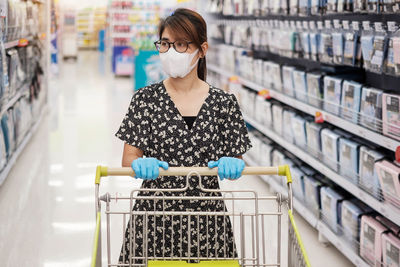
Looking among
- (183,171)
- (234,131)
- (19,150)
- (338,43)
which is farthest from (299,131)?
(19,150)

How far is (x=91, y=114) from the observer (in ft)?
30.5

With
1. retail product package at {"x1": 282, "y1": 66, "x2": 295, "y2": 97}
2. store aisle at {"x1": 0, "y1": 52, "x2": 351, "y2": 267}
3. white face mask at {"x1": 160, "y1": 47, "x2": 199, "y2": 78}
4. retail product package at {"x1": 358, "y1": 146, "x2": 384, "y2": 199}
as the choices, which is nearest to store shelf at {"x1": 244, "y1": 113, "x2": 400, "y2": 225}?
retail product package at {"x1": 358, "y1": 146, "x2": 384, "y2": 199}

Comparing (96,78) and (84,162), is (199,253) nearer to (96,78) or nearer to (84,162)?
(84,162)

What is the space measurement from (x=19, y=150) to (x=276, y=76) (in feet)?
9.39

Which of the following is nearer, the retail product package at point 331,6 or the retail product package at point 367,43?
the retail product package at point 367,43

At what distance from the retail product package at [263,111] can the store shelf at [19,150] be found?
2.49m

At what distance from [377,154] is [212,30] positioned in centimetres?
519

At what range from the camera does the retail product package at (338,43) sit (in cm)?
369

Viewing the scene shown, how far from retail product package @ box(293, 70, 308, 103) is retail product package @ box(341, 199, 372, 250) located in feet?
3.59

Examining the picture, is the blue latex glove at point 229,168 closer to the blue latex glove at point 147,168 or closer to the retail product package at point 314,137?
the blue latex glove at point 147,168

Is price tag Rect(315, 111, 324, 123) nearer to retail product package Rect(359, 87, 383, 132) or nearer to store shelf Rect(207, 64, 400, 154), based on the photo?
store shelf Rect(207, 64, 400, 154)

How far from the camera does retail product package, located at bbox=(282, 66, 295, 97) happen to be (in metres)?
4.78

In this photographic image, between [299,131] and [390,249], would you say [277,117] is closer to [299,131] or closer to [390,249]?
[299,131]

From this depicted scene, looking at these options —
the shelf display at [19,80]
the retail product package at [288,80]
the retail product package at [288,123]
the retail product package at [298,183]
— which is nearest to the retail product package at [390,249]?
the retail product package at [298,183]
